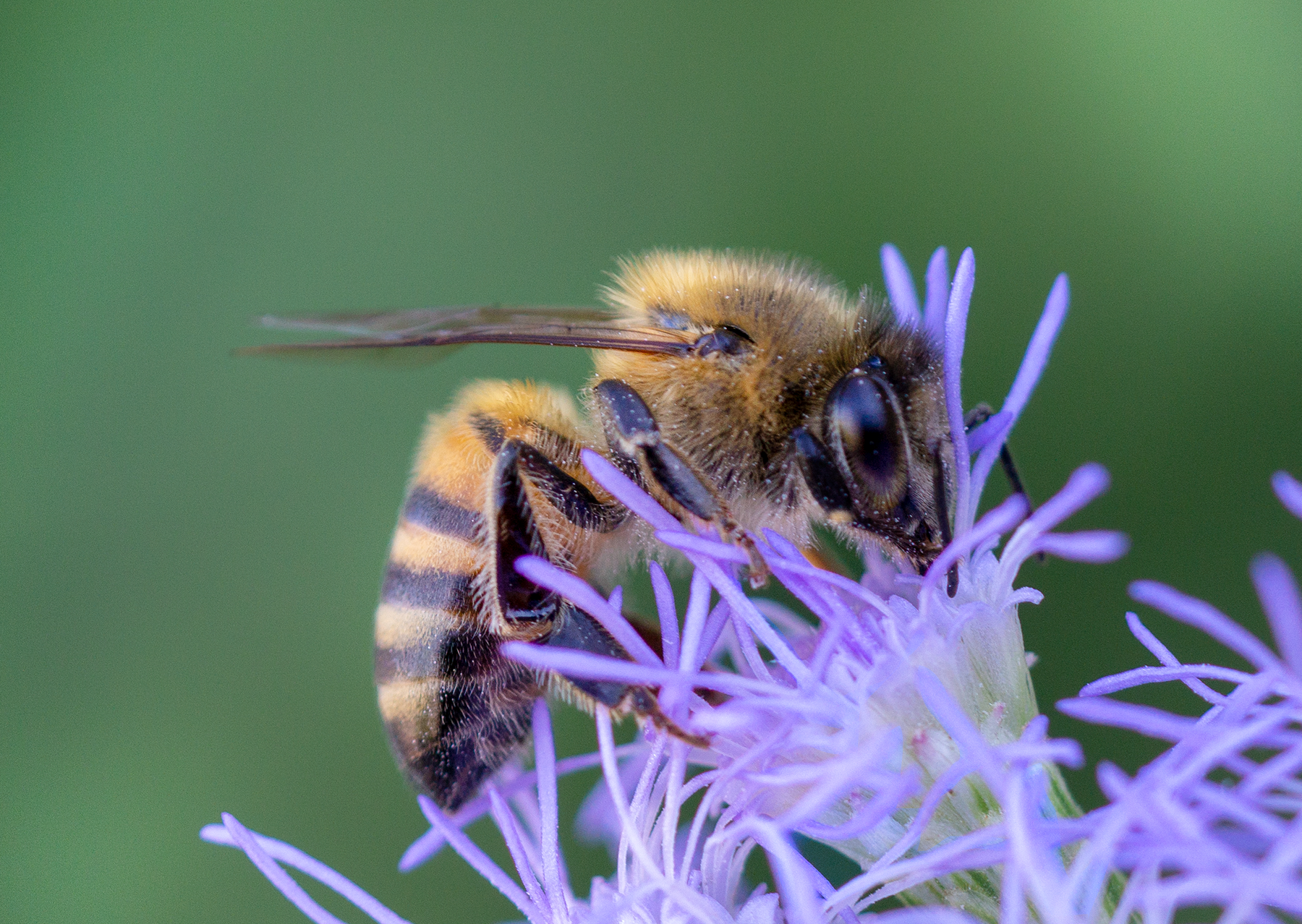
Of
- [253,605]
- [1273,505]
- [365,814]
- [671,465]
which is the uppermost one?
[671,465]

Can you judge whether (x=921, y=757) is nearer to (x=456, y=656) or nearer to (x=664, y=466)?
(x=664, y=466)

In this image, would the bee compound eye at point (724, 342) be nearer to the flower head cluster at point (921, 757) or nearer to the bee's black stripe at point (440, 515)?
the flower head cluster at point (921, 757)

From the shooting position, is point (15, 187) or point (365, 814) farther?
point (15, 187)

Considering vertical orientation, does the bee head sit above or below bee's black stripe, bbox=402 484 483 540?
above

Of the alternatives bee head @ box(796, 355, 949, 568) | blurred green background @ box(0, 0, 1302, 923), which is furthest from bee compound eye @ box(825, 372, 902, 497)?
blurred green background @ box(0, 0, 1302, 923)

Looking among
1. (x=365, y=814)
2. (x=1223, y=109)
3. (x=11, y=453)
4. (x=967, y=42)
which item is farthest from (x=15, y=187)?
(x=1223, y=109)

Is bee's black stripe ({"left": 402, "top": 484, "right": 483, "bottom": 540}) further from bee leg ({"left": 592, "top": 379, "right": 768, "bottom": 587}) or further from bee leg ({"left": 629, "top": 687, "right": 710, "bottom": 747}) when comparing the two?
bee leg ({"left": 629, "top": 687, "right": 710, "bottom": 747})

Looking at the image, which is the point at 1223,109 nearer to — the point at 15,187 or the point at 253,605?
the point at 253,605
